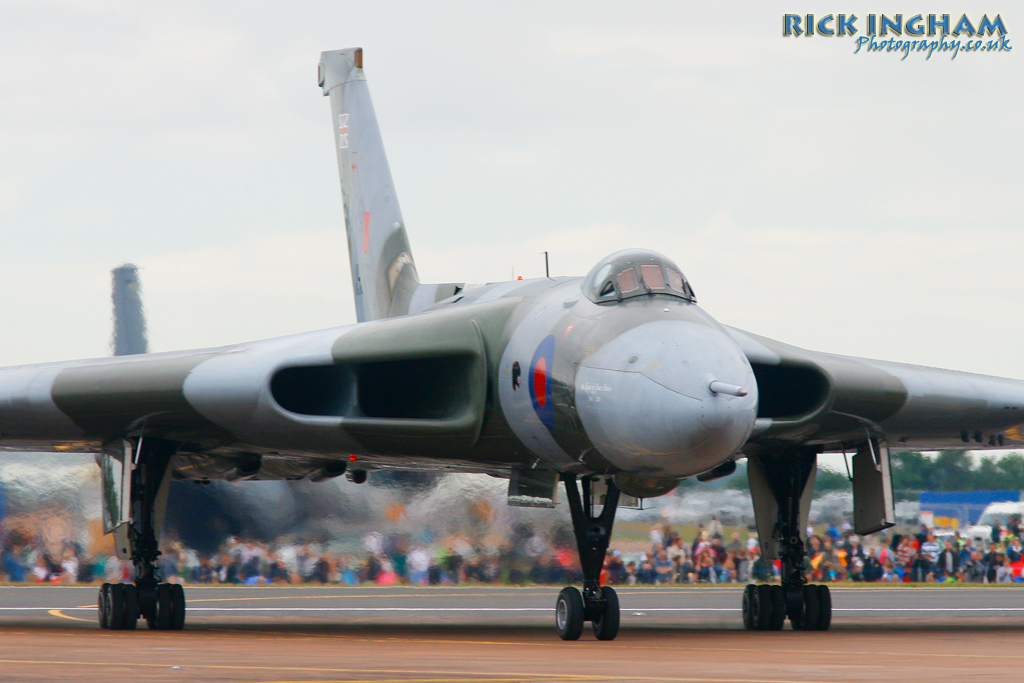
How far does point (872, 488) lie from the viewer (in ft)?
42.0

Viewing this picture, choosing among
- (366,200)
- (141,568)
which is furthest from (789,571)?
(366,200)

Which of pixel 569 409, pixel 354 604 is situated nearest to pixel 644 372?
pixel 569 409

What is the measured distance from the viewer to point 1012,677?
270 inches

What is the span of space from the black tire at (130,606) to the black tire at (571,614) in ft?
13.9

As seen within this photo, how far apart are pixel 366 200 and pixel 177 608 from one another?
21.1ft

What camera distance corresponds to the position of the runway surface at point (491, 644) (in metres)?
6.99

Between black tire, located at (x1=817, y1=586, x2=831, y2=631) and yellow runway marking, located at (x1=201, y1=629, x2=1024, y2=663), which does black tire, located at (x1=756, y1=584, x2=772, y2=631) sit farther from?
yellow runway marking, located at (x1=201, y1=629, x2=1024, y2=663)

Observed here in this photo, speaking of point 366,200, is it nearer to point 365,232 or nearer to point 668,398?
point 365,232

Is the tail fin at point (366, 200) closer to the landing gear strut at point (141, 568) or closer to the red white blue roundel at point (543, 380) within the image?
the landing gear strut at point (141, 568)

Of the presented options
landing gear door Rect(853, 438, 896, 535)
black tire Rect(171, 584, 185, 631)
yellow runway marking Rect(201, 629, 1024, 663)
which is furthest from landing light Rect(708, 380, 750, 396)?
black tire Rect(171, 584, 185, 631)

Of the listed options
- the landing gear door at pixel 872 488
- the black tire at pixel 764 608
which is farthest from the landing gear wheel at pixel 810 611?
the landing gear door at pixel 872 488

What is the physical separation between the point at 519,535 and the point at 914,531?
25.7 ft

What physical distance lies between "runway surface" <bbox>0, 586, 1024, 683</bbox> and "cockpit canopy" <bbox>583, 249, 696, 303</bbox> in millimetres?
2462

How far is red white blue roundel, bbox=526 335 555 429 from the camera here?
1010 cm
